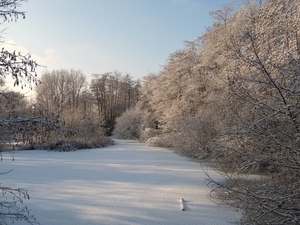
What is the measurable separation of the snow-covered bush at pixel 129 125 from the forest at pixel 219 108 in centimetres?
12

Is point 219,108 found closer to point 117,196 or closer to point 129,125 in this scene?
point 117,196

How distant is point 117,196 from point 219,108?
3.80 meters

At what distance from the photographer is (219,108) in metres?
7.02

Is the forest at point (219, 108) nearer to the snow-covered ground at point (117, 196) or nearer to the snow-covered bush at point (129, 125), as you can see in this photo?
the snow-covered bush at point (129, 125)

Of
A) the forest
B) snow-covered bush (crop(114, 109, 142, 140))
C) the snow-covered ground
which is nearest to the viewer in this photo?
the forest

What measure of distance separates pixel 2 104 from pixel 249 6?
32.3ft

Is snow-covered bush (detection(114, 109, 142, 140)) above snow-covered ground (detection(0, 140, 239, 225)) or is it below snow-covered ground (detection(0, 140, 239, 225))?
above

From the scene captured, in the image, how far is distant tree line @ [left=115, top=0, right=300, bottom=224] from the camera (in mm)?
2414

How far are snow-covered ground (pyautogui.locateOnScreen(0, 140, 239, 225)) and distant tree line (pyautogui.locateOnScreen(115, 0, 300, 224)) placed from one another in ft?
1.93

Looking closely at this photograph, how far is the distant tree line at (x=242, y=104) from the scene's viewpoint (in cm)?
241

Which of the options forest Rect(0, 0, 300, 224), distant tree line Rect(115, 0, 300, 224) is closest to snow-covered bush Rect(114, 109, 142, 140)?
forest Rect(0, 0, 300, 224)

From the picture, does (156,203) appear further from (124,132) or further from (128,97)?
(128,97)

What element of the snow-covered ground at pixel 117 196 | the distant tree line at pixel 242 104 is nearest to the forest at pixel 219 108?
the distant tree line at pixel 242 104

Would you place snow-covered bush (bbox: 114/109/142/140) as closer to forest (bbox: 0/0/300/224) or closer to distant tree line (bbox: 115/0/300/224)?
forest (bbox: 0/0/300/224)
